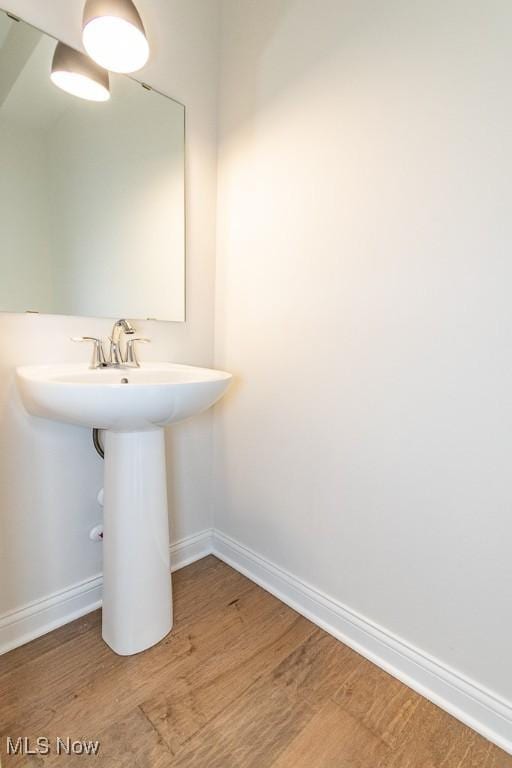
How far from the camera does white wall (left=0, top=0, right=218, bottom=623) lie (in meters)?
1.07

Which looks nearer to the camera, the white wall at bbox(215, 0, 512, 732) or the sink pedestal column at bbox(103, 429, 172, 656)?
the white wall at bbox(215, 0, 512, 732)

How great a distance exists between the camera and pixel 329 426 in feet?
3.90

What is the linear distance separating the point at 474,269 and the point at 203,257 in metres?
1.01

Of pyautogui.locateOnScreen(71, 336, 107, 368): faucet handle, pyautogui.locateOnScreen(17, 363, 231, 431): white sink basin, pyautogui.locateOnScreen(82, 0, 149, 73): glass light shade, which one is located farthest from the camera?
pyautogui.locateOnScreen(71, 336, 107, 368): faucet handle

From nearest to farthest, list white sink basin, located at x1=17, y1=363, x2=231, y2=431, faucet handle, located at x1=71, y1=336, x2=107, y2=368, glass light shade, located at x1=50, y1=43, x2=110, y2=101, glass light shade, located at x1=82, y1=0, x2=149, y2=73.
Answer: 1. white sink basin, located at x1=17, y1=363, x2=231, y2=431
2. glass light shade, located at x1=82, y1=0, x2=149, y2=73
3. glass light shade, located at x1=50, y1=43, x2=110, y2=101
4. faucet handle, located at x1=71, y1=336, x2=107, y2=368

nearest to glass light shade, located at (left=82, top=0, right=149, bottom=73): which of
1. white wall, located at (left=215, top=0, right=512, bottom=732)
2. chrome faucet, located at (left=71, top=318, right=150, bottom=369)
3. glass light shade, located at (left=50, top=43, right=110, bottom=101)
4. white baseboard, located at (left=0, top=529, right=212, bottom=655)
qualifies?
glass light shade, located at (left=50, top=43, right=110, bottom=101)

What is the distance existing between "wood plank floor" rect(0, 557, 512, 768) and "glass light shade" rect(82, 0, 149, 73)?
5.90ft

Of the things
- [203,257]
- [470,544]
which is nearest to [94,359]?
[203,257]

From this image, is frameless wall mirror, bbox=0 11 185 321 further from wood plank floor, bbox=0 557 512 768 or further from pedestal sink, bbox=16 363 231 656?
wood plank floor, bbox=0 557 512 768

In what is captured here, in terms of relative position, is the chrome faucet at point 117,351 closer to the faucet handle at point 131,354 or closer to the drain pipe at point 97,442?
the faucet handle at point 131,354

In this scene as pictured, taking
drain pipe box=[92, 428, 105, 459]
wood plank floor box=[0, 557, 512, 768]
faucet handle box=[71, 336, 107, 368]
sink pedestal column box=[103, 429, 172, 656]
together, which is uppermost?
faucet handle box=[71, 336, 107, 368]

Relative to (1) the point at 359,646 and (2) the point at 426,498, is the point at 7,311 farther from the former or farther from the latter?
(1) the point at 359,646

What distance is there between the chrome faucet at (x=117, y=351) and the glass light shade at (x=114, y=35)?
762mm
